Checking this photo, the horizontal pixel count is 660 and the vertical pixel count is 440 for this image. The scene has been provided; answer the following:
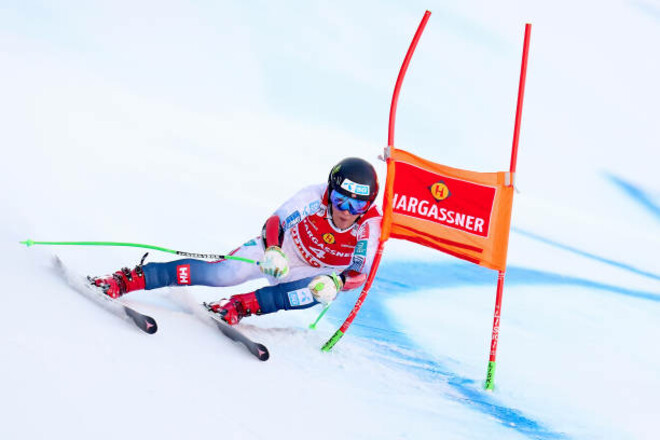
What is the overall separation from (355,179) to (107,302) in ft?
4.27

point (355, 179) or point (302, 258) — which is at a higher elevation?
point (355, 179)

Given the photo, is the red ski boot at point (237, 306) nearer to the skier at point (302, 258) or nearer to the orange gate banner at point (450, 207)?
the skier at point (302, 258)

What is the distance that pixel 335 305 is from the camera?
17.9ft

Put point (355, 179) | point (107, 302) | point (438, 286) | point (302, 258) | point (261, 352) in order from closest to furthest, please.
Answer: point (107, 302) < point (261, 352) < point (355, 179) < point (302, 258) < point (438, 286)

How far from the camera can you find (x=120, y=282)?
3760 mm

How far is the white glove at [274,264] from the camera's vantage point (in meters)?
3.79

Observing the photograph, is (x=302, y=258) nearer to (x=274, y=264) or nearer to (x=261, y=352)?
(x=274, y=264)

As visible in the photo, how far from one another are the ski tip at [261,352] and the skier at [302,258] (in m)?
0.33

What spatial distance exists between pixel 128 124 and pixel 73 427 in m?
5.78

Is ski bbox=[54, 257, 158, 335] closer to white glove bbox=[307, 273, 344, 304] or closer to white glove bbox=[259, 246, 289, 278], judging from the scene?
white glove bbox=[259, 246, 289, 278]

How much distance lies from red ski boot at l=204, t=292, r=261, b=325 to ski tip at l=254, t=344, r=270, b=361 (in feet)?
1.09

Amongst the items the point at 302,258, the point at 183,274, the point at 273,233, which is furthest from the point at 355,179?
the point at 183,274

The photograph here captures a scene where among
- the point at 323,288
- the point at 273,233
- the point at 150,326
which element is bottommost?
the point at 150,326

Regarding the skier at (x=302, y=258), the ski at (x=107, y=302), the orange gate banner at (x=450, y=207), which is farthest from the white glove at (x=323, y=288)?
the ski at (x=107, y=302)
